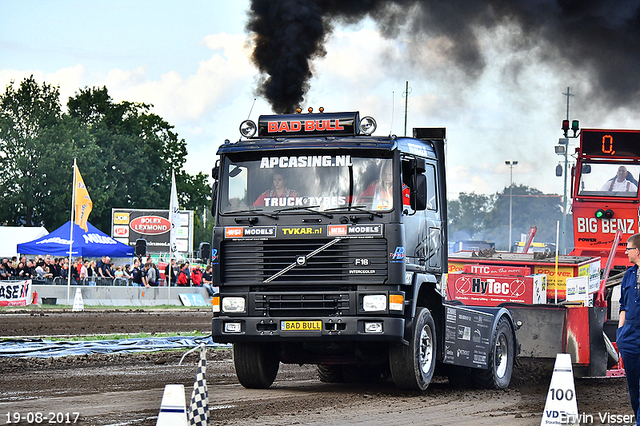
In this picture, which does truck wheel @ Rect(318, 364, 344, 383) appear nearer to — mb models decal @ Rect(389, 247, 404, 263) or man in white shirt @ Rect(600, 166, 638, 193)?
mb models decal @ Rect(389, 247, 404, 263)

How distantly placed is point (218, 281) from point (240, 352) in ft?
3.85

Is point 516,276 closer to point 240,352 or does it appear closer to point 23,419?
point 240,352

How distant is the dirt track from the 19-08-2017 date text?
80 millimetres

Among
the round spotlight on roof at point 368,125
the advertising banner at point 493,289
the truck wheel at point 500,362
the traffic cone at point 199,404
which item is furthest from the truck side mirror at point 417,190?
the traffic cone at point 199,404

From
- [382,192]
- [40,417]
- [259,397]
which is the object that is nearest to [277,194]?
[382,192]

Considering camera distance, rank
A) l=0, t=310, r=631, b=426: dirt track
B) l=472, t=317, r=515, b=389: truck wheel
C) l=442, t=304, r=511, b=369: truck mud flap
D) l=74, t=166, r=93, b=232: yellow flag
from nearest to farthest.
A: 1. l=0, t=310, r=631, b=426: dirt track
2. l=442, t=304, r=511, b=369: truck mud flap
3. l=472, t=317, r=515, b=389: truck wheel
4. l=74, t=166, r=93, b=232: yellow flag

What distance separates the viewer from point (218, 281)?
10898 millimetres

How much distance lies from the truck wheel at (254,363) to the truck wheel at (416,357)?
68.8 inches

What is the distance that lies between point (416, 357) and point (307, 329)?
4.70 ft

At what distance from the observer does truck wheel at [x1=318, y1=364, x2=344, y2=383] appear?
43.4ft

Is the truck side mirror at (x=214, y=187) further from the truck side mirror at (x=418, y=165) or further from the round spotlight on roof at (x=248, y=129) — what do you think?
the truck side mirror at (x=418, y=165)

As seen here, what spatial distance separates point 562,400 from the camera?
813 centimetres

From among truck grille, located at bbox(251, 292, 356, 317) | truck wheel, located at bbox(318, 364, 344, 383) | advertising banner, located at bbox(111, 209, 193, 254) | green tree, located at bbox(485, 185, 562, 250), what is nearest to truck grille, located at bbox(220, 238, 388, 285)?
truck grille, located at bbox(251, 292, 356, 317)

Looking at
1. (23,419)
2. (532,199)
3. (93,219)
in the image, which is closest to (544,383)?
(23,419)
